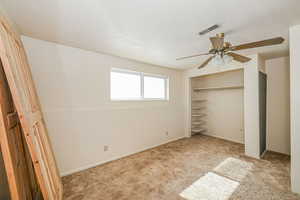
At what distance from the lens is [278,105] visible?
3078 millimetres

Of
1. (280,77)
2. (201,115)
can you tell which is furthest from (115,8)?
(201,115)

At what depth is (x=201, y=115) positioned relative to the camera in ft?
15.7

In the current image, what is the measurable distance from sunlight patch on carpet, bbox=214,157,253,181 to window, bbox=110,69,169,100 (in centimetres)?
222

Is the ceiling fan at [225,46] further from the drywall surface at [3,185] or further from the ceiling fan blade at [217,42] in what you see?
the drywall surface at [3,185]

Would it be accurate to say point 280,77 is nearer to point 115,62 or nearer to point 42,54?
point 115,62

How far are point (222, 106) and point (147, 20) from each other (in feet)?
12.6

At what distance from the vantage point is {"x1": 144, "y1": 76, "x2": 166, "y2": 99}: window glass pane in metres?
3.58

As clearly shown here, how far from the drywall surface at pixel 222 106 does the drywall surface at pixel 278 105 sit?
678 millimetres

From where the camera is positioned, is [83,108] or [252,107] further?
[252,107]

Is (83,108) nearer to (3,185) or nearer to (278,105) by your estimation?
(3,185)

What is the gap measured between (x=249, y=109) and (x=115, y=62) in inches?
127

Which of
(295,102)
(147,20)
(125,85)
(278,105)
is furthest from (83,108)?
(278,105)

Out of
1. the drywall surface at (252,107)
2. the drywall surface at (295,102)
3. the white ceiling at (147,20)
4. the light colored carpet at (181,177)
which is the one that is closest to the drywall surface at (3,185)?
the light colored carpet at (181,177)

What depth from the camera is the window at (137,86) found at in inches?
117
